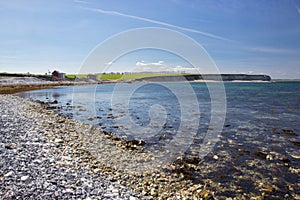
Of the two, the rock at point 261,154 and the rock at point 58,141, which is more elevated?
the rock at point 58,141

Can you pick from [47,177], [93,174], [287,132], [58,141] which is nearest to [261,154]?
[287,132]

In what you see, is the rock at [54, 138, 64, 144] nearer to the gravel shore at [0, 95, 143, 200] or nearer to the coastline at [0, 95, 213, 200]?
the coastline at [0, 95, 213, 200]

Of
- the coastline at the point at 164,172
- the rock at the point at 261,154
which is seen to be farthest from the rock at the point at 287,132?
the rock at the point at 261,154

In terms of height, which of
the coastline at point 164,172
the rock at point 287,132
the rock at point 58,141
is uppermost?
the rock at point 58,141

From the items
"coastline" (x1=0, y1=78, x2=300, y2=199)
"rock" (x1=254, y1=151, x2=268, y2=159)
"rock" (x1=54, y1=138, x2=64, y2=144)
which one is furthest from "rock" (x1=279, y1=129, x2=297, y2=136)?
"rock" (x1=54, y1=138, x2=64, y2=144)

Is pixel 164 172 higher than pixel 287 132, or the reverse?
pixel 287 132

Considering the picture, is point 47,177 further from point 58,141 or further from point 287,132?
point 287,132

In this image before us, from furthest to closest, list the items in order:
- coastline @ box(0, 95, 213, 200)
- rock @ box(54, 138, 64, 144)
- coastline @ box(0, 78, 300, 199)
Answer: rock @ box(54, 138, 64, 144)
coastline @ box(0, 78, 300, 199)
coastline @ box(0, 95, 213, 200)

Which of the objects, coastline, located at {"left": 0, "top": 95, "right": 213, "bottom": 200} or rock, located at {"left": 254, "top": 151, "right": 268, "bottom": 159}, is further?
rock, located at {"left": 254, "top": 151, "right": 268, "bottom": 159}

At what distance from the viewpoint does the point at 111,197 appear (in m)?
5.71

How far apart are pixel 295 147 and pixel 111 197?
10861 mm

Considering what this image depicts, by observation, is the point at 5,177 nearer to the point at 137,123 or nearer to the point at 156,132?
the point at 156,132

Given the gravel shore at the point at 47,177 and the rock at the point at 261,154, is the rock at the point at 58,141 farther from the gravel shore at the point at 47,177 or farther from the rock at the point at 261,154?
the rock at the point at 261,154

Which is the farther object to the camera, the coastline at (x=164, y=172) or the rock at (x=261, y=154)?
the rock at (x=261, y=154)
